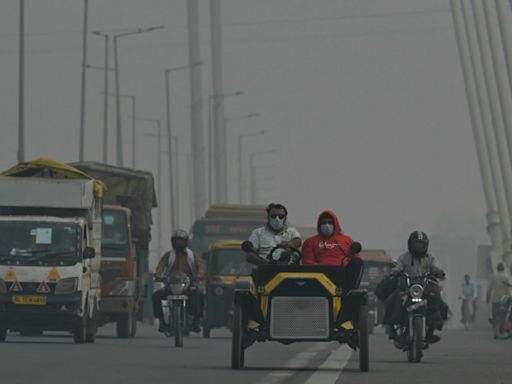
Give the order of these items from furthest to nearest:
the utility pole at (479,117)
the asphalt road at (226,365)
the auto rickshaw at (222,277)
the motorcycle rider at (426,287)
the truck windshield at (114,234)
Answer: the utility pole at (479,117), the auto rickshaw at (222,277), the truck windshield at (114,234), the motorcycle rider at (426,287), the asphalt road at (226,365)

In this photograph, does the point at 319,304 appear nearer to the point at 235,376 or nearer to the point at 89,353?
the point at 235,376

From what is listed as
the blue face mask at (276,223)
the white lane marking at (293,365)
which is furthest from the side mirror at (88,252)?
the blue face mask at (276,223)

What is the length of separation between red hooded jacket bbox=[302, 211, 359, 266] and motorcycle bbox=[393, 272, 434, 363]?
2.50 metres

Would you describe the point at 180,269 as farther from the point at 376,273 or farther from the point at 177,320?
the point at 376,273

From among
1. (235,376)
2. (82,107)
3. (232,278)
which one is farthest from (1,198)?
(82,107)

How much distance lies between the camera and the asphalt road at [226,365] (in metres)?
19.5

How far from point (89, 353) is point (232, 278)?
14728mm

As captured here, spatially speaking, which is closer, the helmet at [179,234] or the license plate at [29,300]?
the helmet at [179,234]

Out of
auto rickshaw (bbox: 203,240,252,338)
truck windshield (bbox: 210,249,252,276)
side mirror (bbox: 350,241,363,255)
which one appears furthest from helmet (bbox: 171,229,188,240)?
truck windshield (bbox: 210,249,252,276)

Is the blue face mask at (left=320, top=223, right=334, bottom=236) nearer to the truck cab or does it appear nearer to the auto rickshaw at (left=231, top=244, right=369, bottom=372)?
the auto rickshaw at (left=231, top=244, right=369, bottom=372)

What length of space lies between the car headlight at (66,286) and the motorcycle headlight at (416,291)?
809cm

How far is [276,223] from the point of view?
21969mm

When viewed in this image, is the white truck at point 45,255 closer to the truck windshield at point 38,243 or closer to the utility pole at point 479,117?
the truck windshield at point 38,243

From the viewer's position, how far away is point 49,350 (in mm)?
27297
